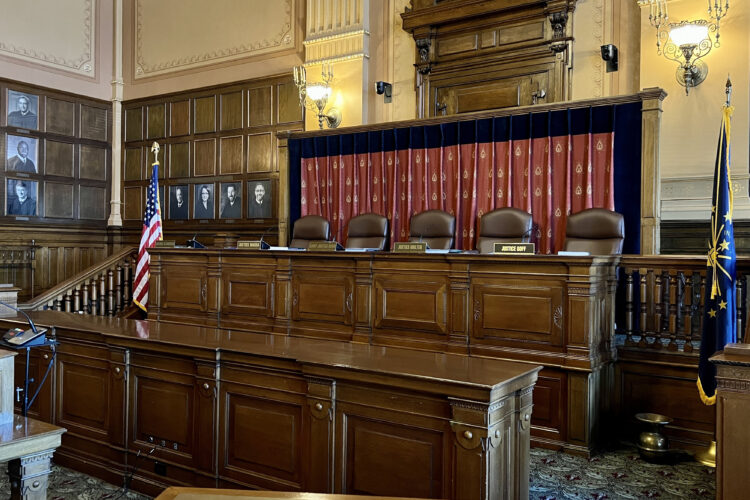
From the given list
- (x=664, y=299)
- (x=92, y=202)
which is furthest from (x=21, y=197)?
(x=664, y=299)

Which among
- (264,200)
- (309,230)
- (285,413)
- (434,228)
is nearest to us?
(285,413)

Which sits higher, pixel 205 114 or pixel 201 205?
pixel 205 114

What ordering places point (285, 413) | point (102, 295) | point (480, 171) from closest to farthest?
1. point (285, 413)
2. point (480, 171)
3. point (102, 295)

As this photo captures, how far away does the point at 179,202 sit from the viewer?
30.4ft

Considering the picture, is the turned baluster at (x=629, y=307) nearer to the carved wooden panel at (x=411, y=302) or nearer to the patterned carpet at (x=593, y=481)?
the patterned carpet at (x=593, y=481)

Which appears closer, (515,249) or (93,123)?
(515,249)

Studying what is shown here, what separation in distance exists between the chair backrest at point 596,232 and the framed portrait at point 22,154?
7279 millimetres

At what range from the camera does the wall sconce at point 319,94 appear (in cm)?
764

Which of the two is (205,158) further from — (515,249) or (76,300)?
(515,249)

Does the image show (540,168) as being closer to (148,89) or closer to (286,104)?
(286,104)

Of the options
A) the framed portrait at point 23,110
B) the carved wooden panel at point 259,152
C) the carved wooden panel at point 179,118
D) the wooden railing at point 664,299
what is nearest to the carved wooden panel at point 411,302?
the wooden railing at point 664,299

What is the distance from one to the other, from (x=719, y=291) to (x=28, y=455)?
329cm

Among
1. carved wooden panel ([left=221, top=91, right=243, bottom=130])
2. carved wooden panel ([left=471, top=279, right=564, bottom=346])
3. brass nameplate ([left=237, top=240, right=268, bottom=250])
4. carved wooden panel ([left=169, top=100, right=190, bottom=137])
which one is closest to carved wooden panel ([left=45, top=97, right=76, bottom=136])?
carved wooden panel ([left=169, top=100, right=190, bottom=137])

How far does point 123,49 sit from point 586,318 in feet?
29.0
